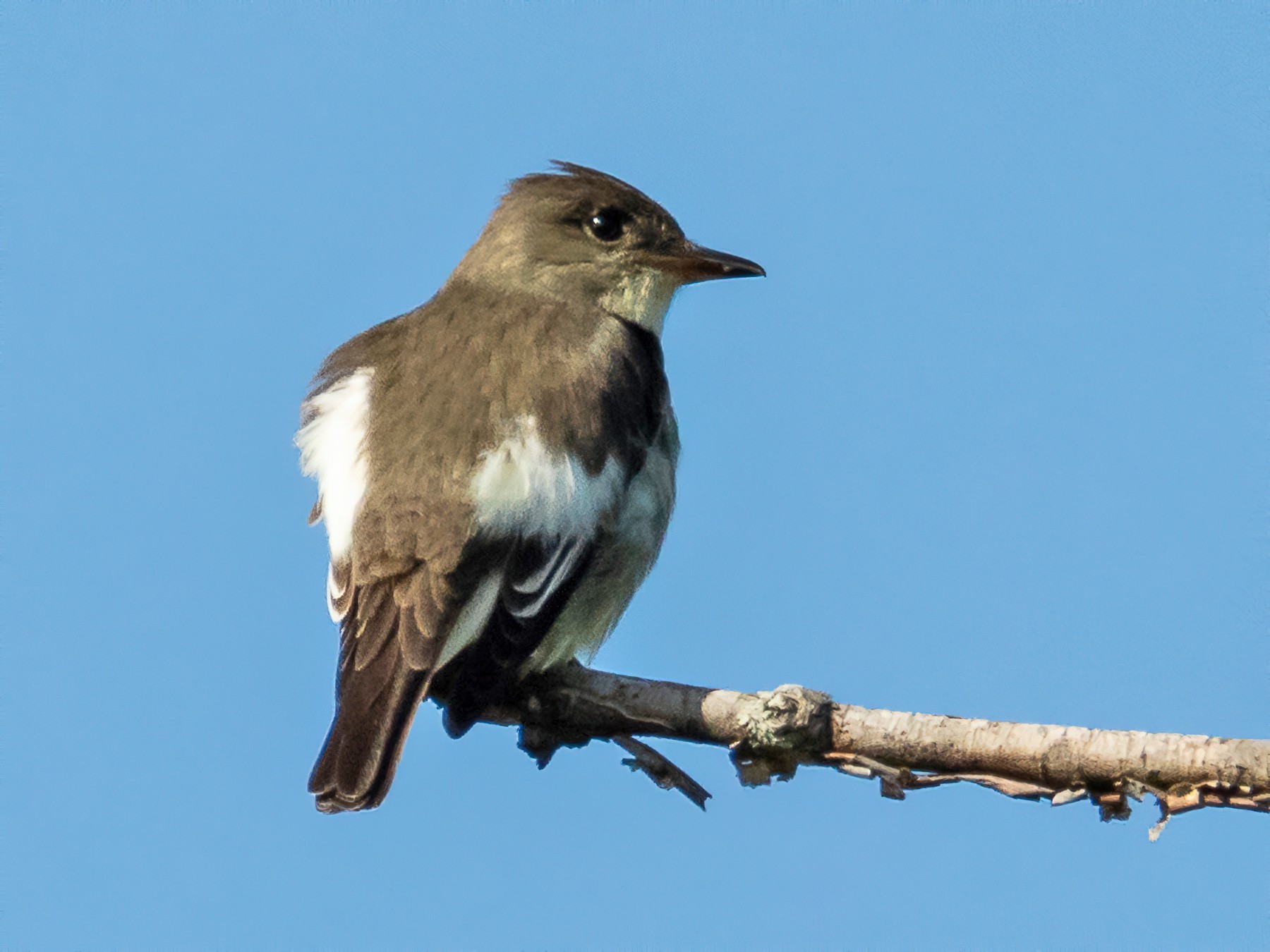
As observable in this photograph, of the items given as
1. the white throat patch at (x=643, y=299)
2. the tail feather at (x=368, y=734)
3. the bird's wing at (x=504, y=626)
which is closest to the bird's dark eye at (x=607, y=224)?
the white throat patch at (x=643, y=299)

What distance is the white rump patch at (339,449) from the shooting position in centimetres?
493

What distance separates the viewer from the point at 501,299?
5633mm

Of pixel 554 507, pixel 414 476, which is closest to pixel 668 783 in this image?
pixel 554 507

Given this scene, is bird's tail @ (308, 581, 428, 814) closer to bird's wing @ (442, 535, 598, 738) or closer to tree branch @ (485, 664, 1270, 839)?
bird's wing @ (442, 535, 598, 738)

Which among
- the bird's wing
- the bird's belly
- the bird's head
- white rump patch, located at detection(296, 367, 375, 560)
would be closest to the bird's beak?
the bird's head

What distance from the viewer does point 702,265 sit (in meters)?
5.94

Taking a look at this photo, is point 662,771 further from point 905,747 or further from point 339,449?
point 339,449

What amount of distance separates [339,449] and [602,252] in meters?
1.40

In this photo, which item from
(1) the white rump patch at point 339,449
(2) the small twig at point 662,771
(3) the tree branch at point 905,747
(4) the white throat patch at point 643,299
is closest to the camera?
(3) the tree branch at point 905,747

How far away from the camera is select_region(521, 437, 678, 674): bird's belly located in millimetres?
5023

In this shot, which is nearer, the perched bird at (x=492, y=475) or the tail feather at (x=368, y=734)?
the tail feather at (x=368, y=734)

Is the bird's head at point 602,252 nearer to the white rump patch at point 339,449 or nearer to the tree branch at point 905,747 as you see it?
the white rump patch at point 339,449

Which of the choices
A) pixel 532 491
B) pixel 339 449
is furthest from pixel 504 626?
pixel 339 449

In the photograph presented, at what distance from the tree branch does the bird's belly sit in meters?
0.41
